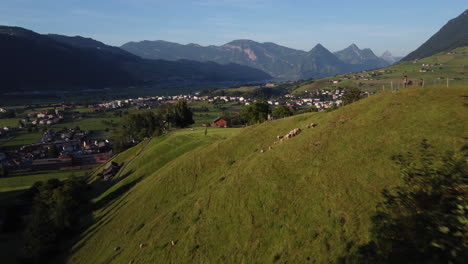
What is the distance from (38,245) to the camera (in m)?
42.7

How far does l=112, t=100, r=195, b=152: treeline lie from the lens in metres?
122

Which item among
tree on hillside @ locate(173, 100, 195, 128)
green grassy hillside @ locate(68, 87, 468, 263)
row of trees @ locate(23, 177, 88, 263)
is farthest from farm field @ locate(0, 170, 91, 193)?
green grassy hillside @ locate(68, 87, 468, 263)

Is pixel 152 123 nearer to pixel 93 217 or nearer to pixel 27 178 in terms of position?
pixel 27 178

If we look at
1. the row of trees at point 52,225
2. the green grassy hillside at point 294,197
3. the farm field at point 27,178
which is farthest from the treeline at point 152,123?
the green grassy hillside at point 294,197

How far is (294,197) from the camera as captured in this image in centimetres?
2395

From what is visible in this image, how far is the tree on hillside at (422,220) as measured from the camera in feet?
47.6

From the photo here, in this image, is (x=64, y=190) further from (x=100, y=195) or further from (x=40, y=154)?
(x=40, y=154)

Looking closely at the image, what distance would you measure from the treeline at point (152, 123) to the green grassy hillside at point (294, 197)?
3024 inches

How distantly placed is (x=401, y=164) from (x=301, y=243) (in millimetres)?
11022

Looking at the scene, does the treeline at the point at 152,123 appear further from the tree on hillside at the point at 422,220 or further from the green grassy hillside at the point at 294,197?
the tree on hillside at the point at 422,220

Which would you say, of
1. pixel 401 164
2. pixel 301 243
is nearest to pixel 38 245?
pixel 301 243

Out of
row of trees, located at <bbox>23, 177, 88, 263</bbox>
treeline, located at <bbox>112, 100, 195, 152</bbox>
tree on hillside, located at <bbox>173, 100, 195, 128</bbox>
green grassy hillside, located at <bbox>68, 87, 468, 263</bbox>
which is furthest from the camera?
treeline, located at <bbox>112, 100, 195, 152</bbox>

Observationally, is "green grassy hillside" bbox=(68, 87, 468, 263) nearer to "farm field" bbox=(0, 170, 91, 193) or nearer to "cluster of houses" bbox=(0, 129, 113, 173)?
"farm field" bbox=(0, 170, 91, 193)

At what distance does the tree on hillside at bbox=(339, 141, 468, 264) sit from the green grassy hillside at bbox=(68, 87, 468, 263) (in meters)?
1.14
